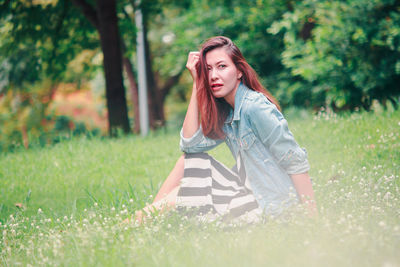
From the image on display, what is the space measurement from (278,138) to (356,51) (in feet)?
20.1

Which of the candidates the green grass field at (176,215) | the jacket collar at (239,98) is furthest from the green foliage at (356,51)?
the jacket collar at (239,98)

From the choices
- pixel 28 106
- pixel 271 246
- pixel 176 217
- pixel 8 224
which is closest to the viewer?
pixel 271 246

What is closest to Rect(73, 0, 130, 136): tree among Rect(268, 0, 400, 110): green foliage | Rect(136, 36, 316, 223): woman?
Rect(268, 0, 400, 110): green foliage

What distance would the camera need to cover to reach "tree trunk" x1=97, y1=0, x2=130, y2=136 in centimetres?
906

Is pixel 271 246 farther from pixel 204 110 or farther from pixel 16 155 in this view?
pixel 16 155

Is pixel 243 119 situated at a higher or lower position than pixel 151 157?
higher

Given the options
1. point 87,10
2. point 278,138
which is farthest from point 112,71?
point 278,138

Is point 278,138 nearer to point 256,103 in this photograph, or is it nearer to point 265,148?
point 265,148

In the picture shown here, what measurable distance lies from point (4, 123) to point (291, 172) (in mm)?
20305

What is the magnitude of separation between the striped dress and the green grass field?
0.42 ft

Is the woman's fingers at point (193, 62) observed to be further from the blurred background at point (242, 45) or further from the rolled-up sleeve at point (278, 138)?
the blurred background at point (242, 45)

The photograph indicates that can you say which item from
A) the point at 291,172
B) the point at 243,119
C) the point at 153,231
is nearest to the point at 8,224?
the point at 153,231

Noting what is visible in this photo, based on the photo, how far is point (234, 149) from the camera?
3.46m

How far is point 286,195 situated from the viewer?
10.2 ft
